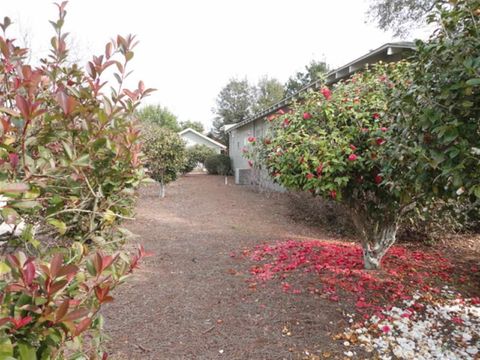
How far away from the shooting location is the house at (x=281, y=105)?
7.66 metres

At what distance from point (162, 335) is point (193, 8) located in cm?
861

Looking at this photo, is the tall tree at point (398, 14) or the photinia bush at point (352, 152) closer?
Result: the photinia bush at point (352, 152)

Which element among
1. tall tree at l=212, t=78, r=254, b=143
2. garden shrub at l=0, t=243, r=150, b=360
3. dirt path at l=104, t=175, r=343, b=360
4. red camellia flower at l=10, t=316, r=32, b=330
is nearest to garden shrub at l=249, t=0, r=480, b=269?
dirt path at l=104, t=175, r=343, b=360

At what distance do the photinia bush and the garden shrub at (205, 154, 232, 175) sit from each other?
2048 centimetres

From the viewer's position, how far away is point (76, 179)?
153 centimetres

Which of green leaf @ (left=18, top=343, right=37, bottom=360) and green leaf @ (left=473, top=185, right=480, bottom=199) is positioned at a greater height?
green leaf @ (left=473, top=185, right=480, bottom=199)

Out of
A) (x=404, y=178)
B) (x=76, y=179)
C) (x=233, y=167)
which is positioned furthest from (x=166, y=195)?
(x=76, y=179)

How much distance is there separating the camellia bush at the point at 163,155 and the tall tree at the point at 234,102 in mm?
29643

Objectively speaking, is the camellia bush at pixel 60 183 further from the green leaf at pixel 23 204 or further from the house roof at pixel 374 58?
the house roof at pixel 374 58

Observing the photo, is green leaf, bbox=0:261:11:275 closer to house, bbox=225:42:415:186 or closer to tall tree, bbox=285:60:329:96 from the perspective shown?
house, bbox=225:42:415:186

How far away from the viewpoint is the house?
7.66 metres

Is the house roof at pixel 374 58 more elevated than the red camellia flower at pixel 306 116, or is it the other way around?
the house roof at pixel 374 58

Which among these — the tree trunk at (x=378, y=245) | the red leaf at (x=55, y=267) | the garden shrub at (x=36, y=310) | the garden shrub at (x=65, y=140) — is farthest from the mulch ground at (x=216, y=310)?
the red leaf at (x=55, y=267)

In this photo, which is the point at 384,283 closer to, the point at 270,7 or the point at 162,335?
the point at 162,335
